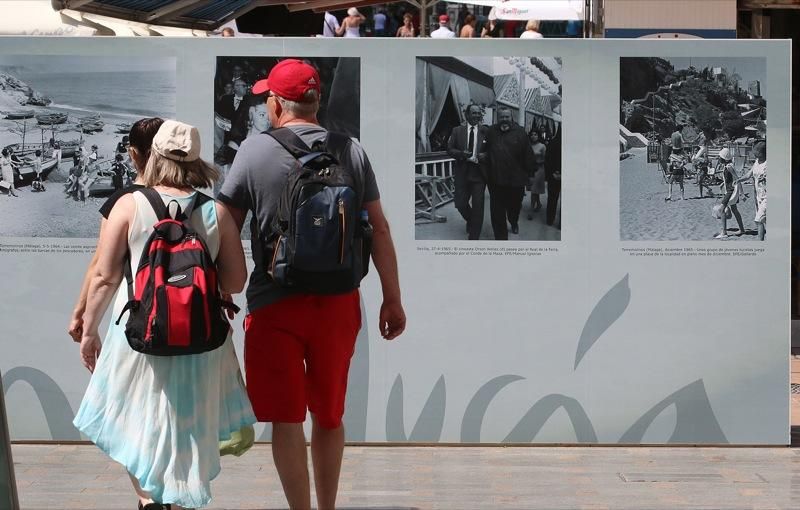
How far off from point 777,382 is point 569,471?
1.39m

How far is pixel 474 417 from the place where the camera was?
23.9ft

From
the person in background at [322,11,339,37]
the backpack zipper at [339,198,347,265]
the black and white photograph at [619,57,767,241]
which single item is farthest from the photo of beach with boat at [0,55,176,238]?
the person in background at [322,11,339,37]

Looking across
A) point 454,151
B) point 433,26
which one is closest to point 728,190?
point 454,151

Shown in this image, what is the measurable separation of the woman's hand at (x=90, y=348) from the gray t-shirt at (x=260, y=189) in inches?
23.5

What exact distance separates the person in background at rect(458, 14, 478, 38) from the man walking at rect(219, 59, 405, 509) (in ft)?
34.1

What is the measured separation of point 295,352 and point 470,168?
7.84 ft

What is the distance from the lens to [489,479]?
6527 millimetres

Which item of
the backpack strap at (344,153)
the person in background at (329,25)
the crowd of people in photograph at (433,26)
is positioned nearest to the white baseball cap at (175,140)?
the backpack strap at (344,153)

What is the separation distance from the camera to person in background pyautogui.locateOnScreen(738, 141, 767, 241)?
7.21 m

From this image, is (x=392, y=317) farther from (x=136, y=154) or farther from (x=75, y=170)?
(x=75, y=170)

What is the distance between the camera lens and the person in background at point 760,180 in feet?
23.6

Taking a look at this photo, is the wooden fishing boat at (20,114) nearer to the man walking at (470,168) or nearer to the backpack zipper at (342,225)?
the man walking at (470,168)

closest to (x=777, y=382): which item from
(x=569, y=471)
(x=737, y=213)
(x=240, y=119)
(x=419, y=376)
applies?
(x=737, y=213)

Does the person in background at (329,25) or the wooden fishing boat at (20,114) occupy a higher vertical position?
the person in background at (329,25)
